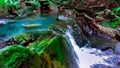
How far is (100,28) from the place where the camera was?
9.79m

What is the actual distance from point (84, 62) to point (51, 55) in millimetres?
2722

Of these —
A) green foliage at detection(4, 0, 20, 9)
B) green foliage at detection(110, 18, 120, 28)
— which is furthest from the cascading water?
green foliage at detection(4, 0, 20, 9)

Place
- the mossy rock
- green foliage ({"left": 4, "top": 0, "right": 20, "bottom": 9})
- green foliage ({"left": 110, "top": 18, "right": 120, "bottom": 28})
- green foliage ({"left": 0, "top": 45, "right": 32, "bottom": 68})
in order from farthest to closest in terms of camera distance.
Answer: green foliage ({"left": 4, "top": 0, "right": 20, "bottom": 9}), green foliage ({"left": 110, "top": 18, "right": 120, "bottom": 28}), the mossy rock, green foliage ({"left": 0, "top": 45, "right": 32, "bottom": 68})

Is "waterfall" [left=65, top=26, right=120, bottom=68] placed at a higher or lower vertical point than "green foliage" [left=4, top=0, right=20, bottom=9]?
lower

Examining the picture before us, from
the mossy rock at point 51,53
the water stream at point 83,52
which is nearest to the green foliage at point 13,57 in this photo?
the mossy rock at point 51,53

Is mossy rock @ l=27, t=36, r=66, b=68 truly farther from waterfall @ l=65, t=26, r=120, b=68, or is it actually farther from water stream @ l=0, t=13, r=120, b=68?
waterfall @ l=65, t=26, r=120, b=68

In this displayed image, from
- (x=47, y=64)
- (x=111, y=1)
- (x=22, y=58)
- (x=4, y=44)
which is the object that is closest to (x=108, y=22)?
(x=111, y=1)

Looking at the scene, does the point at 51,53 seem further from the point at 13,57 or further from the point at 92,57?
the point at 92,57

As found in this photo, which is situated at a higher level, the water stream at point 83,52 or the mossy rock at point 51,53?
the mossy rock at point 51,53

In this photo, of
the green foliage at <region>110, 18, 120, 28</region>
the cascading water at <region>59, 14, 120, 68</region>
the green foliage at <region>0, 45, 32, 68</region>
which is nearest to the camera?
the green foliage at <region>0, 45, 32, 68</region>

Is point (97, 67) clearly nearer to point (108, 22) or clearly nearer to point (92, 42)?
point (92, 42)

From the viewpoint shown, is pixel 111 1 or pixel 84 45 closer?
pixel 84 45

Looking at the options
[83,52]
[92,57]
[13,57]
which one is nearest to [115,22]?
[83,52]

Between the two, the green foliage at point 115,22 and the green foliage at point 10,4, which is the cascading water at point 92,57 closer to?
the green foliage at point 115,22
